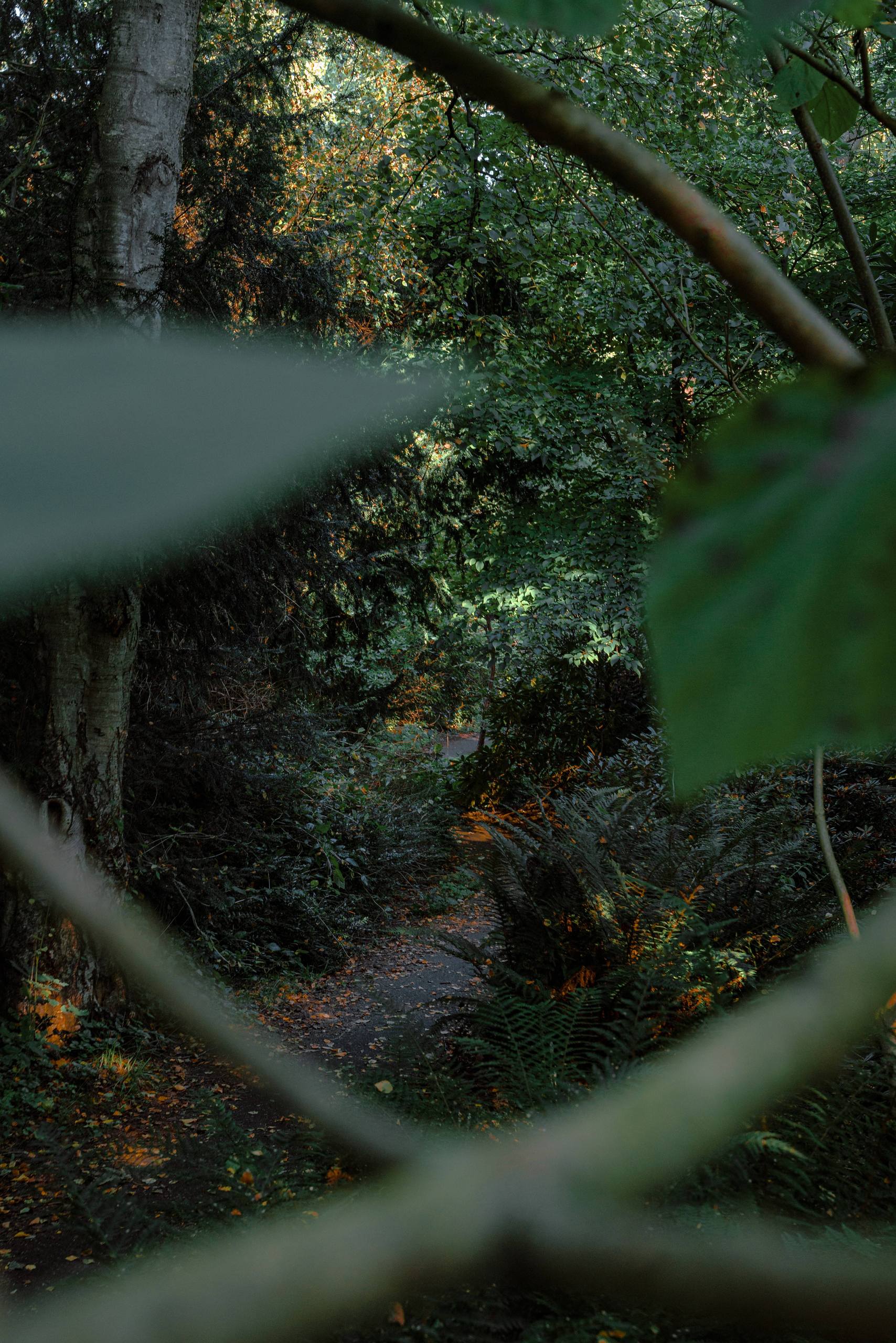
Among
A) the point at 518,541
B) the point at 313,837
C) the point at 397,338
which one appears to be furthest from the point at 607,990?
the point at 518,541

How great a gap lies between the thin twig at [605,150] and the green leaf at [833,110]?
1.21 ft

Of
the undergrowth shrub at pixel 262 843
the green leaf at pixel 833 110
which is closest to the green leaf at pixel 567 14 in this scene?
the green leaf at pixel 833 110

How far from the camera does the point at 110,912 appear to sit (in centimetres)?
15

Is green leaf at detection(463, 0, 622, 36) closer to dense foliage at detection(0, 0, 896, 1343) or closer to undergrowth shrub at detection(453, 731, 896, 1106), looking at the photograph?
dense foliage at detection(0, 0, 896, 1343)

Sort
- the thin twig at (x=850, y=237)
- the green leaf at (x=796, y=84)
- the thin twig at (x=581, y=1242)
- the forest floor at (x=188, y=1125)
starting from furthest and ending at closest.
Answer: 1. the forest floor at (x=188, y=1125)
2. the green leaf at (x=796, y=84)
3. the thin twig at (x=850, y=237)
4. the thin twig at (x=581, y=1242)

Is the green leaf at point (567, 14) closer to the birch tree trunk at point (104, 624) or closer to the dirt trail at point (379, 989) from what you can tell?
the dirt trail at point (379, 989)

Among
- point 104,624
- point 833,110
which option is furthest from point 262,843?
point 833,110

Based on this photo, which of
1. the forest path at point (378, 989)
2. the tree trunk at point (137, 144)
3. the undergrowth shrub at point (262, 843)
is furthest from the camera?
the undergrowth shrub at point (262, 843)

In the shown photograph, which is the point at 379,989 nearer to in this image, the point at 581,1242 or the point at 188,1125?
the point at 188,1125

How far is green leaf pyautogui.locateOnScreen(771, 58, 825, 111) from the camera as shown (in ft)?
1.45

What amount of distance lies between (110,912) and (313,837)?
519 centimetres

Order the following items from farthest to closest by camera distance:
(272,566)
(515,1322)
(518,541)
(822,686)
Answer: (518,541) → (272,566) → (515,1322) → (822,686)

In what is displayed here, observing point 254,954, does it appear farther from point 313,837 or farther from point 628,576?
point 628,576

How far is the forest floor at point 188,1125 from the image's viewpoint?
4.92ft
